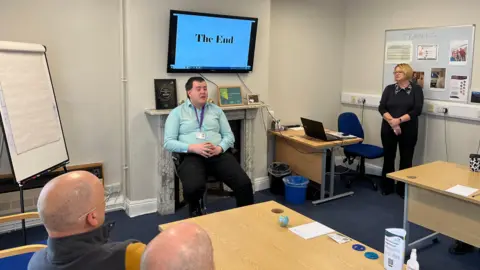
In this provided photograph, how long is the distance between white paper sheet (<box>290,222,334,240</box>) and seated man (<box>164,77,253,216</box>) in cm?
140

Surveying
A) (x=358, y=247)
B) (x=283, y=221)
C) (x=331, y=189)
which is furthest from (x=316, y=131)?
(x=358, y=247)

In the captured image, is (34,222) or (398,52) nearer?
(34,222)

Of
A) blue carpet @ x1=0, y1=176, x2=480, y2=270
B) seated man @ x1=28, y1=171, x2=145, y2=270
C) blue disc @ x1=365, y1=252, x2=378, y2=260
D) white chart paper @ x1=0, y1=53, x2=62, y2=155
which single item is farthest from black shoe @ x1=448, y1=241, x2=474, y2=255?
white chart paper @ x1=0, y1=53, x2=62, y2=155

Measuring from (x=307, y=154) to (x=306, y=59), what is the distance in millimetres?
1442

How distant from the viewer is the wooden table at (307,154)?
4.37 m

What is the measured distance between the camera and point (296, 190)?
4.39m

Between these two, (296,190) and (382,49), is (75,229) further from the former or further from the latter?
(382,49)

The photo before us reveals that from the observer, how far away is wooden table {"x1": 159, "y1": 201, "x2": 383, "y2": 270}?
5.96ft

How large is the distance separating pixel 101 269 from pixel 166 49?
293 centimetres

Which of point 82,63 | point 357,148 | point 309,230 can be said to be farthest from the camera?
point 357,148

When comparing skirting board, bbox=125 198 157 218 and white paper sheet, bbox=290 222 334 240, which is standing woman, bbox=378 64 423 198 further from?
white paper sheet, bbox=290 222 334 240

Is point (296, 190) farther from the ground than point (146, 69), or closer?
closer

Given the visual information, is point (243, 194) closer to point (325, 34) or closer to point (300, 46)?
point (300, 46)

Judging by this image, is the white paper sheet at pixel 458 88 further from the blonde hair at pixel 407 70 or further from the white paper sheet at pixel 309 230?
the white paper sheet at pixel 309 230
